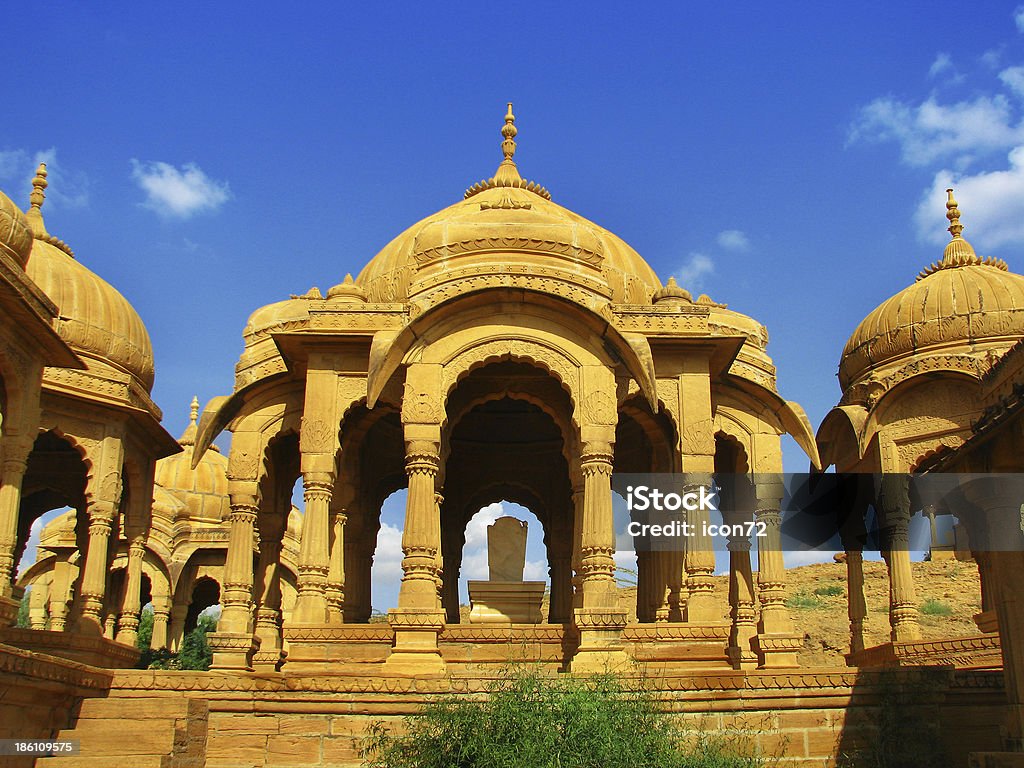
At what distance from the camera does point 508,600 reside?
1650cm

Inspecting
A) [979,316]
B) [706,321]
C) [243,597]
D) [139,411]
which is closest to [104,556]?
[139,411]

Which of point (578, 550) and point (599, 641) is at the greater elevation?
point (578, 550)

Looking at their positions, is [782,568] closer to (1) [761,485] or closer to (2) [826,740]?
(1) [761,485]

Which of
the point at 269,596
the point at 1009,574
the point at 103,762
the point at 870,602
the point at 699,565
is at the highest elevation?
the point at 870,602

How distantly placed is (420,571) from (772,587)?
5.24m

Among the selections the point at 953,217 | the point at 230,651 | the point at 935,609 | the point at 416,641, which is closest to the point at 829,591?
the point at 935,609

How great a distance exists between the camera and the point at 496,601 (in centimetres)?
1648

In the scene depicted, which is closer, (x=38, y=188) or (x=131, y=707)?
(x=131, y=707)

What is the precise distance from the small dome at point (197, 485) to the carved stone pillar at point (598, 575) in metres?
16.3

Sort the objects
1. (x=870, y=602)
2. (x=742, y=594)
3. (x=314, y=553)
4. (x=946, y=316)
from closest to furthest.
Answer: (x=314, y=553), (x=742, y=594), (x=946, y=316), (x=870, y=602)

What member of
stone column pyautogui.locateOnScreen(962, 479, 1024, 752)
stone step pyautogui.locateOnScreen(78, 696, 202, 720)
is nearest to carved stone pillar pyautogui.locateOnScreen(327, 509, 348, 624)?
stone step pyautogui.locateOnScreen(78, 696, 202, 720)

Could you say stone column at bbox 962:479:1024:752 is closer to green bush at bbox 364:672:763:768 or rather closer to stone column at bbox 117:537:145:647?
green bush at bbox 364:672:763:768

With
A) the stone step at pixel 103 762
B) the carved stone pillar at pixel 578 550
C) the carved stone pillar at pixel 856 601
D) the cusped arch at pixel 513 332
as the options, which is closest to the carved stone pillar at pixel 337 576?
the cusped arch at pixel 513 332

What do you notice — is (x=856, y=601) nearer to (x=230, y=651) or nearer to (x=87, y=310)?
(x=230, y=651)
